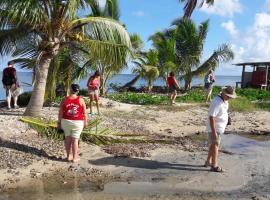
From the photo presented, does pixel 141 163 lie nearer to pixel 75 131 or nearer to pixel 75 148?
pixel 75 148

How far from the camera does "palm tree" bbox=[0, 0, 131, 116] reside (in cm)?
1225

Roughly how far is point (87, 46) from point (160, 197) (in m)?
6.18

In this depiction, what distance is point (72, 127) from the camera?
9.54m

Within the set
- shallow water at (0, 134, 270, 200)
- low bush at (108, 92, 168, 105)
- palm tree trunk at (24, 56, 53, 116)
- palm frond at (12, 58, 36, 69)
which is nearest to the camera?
shallow water at (0, 134, 270, 200)

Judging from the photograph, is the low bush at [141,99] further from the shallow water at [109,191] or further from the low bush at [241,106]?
the shallow water at [109,191]

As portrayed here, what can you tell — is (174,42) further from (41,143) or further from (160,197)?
(160,197)

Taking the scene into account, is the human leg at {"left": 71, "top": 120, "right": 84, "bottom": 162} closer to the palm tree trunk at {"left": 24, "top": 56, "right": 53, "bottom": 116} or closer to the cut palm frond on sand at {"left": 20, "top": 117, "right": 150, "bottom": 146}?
the cut palm frond on sand at {"left": 20, "top": 117, "right": 150, "bottom": 146}

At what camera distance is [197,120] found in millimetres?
17391

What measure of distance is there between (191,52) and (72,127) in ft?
69.4

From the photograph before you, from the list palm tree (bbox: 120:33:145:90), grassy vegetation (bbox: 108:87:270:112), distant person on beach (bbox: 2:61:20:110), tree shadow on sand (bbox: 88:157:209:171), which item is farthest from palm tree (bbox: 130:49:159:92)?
tree shadow on sand (bbox: 88:157:209:171)

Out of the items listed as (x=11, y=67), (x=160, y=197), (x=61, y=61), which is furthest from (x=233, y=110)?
(x=160, y=197)

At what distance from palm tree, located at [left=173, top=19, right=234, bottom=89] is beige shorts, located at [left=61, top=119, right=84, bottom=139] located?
20506mm

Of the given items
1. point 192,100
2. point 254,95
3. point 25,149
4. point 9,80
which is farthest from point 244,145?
point 254,95

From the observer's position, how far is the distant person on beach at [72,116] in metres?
9.46
